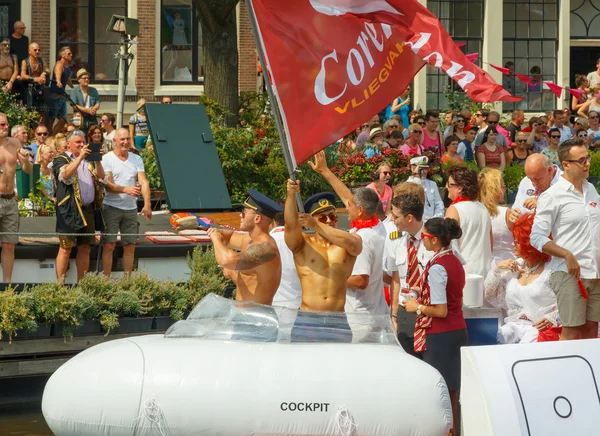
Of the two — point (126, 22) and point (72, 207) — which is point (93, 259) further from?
point (126, 22)

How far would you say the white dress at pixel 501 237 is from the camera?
429 inches

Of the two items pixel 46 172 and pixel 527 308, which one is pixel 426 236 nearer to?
pixel 527 308

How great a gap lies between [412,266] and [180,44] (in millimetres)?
18293

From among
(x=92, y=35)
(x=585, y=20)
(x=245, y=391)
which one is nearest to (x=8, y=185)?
(x=245, y=391)

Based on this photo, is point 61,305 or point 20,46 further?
point 20,46

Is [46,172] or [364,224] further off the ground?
[46,172]

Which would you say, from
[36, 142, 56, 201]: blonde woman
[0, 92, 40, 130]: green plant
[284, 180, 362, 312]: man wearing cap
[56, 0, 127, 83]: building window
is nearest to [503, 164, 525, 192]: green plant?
[36, 142, 56, 201]: blonde woman

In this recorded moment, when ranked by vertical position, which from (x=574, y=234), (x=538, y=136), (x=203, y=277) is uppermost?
(x=538, y=136)

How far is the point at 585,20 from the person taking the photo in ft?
94.9

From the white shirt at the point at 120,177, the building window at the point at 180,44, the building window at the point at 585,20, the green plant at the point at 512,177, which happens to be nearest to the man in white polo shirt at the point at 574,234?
the white shirt at the point at 120,177

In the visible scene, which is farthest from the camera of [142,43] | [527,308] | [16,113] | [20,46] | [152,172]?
[142,43]

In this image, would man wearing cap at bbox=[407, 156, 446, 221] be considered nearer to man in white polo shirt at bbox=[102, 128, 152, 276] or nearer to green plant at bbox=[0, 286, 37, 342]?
man in white polo shirt at bbox=[102, 128, 152, 276]

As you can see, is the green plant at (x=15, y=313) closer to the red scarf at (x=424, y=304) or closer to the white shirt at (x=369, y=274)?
the white shirt at (x=369, y=274)

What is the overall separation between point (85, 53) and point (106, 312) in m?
15.6
